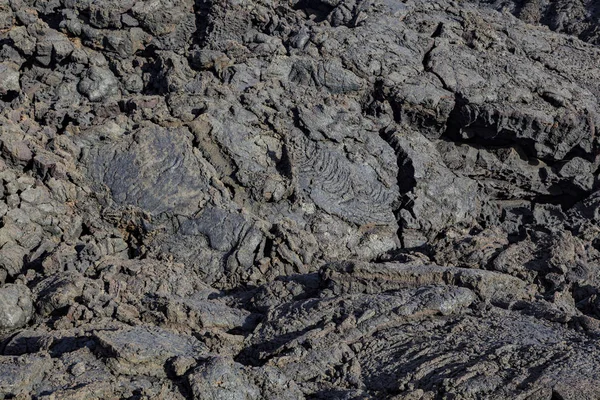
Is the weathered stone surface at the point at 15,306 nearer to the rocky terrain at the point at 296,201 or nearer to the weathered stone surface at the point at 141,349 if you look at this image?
the rocky terrain at the point at 296,201

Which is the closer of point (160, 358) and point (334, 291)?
point (160, 358)

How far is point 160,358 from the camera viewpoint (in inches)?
242

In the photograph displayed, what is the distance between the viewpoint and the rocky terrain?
6246 millimetres

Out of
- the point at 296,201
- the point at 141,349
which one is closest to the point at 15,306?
the point at 141,349

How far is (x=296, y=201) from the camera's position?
989 centimetres

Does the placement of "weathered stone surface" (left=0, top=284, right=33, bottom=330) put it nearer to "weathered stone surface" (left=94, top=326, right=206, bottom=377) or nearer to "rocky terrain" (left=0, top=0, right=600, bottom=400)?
"rocky terrain" (left=0, top=0, right=600, bottom=400)

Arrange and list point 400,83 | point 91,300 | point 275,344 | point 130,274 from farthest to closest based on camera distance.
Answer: point 400,83 → point 130,274 → point 91,300 → point 275,344

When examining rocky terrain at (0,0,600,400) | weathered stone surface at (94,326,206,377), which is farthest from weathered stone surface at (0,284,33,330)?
weathered stone surface at (94,326,206,377)

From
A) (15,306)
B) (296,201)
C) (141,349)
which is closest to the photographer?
(141,349)

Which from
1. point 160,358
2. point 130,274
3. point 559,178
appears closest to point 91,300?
point 130,274

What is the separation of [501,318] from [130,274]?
13.8 feet

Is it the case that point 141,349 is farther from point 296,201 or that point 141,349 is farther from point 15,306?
point 296,201

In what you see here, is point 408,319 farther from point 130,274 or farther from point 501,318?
point 130,274

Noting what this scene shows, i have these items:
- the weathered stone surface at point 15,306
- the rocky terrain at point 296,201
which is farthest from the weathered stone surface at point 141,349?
the weathered stone surface at point 15,306
